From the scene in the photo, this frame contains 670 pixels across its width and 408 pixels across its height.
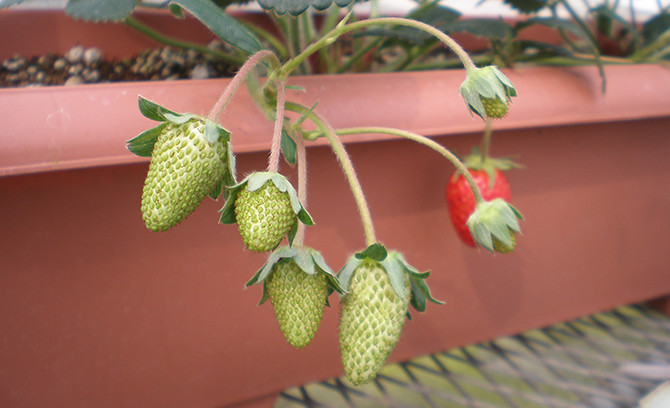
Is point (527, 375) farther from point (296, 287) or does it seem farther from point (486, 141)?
point (296, 287)

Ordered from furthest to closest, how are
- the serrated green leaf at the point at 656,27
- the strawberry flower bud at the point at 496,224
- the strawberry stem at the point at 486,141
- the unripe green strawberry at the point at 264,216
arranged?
the serrated green leaf at the point at 656,27, the strawberry stem at the point at 486,141, the strawberry flower bud at the point at 496,224, the unripe green strawberry at the point at 264,216

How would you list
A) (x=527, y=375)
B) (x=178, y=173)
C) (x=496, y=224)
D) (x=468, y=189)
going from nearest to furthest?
(x=178, y=173) → (x=496, y=224) → (x=468, y=189) → (x=527, y=375)

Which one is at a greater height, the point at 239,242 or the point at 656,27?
the point at 656,27

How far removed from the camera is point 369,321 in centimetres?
33

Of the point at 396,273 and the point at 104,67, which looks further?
the point at 104,67

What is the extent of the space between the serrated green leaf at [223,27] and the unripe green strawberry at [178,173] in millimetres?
92

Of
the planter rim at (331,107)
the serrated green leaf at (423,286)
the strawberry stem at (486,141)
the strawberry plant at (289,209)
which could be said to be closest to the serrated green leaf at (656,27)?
the planter rim at (331,107)

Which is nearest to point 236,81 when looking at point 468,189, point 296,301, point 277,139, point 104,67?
point 277,139

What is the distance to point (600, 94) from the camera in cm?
58

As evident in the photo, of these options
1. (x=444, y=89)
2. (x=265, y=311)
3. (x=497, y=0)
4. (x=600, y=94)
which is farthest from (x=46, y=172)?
(x=497, y=0)

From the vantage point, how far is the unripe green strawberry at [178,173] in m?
0.29

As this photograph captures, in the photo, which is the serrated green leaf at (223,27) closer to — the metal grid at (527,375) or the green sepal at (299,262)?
the green sepal at (299,262)

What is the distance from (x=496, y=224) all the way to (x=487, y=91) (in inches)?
4.0

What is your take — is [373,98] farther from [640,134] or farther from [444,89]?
[640,134]
